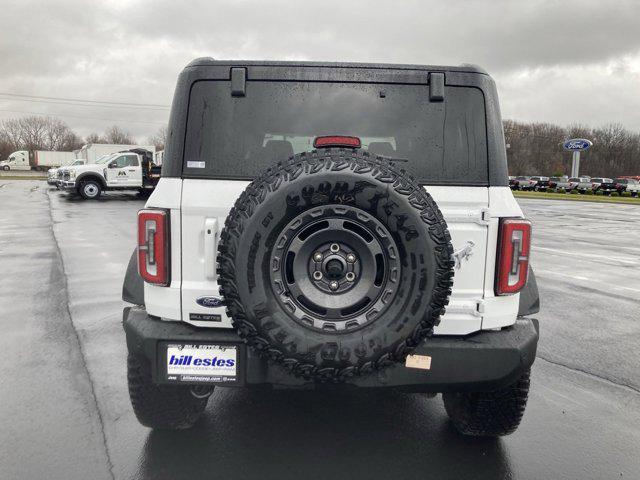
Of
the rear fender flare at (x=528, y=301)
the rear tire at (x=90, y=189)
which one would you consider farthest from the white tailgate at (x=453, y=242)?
the rear tire at (x=90, y=189)

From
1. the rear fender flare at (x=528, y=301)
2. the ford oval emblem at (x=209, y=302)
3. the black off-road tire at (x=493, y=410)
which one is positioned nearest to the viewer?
the ford oval emblem at (x=209, y=302)

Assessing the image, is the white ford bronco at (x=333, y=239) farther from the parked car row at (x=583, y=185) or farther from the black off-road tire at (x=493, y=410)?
the parked car row at (x=583, y=185)

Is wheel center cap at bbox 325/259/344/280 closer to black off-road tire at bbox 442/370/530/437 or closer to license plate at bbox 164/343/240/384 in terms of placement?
license plate at bbox 164/343/240/384

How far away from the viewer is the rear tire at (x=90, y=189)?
24028 millimetres

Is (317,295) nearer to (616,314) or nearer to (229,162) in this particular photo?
(229,162)

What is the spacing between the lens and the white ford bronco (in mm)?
2301

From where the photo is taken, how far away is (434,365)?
2.52 m

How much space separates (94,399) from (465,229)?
275cm

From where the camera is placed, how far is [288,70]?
Answer: 2.69 metres

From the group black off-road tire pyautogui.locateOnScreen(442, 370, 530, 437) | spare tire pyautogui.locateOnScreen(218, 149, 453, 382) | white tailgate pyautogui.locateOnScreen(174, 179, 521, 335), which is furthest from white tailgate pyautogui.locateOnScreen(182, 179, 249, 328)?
black off-road tire pyautogui.locateOnScreen(442, 370, 530, 437)

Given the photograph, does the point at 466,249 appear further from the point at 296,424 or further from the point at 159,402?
the point at 159,402

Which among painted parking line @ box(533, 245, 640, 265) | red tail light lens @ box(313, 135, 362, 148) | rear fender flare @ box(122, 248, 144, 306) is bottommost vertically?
painted parking line @ box(533, 245, 640, 265)

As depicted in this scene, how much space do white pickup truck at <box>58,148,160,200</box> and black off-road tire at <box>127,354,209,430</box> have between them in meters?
21.9

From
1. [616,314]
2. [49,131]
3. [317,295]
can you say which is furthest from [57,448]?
[49,131]
